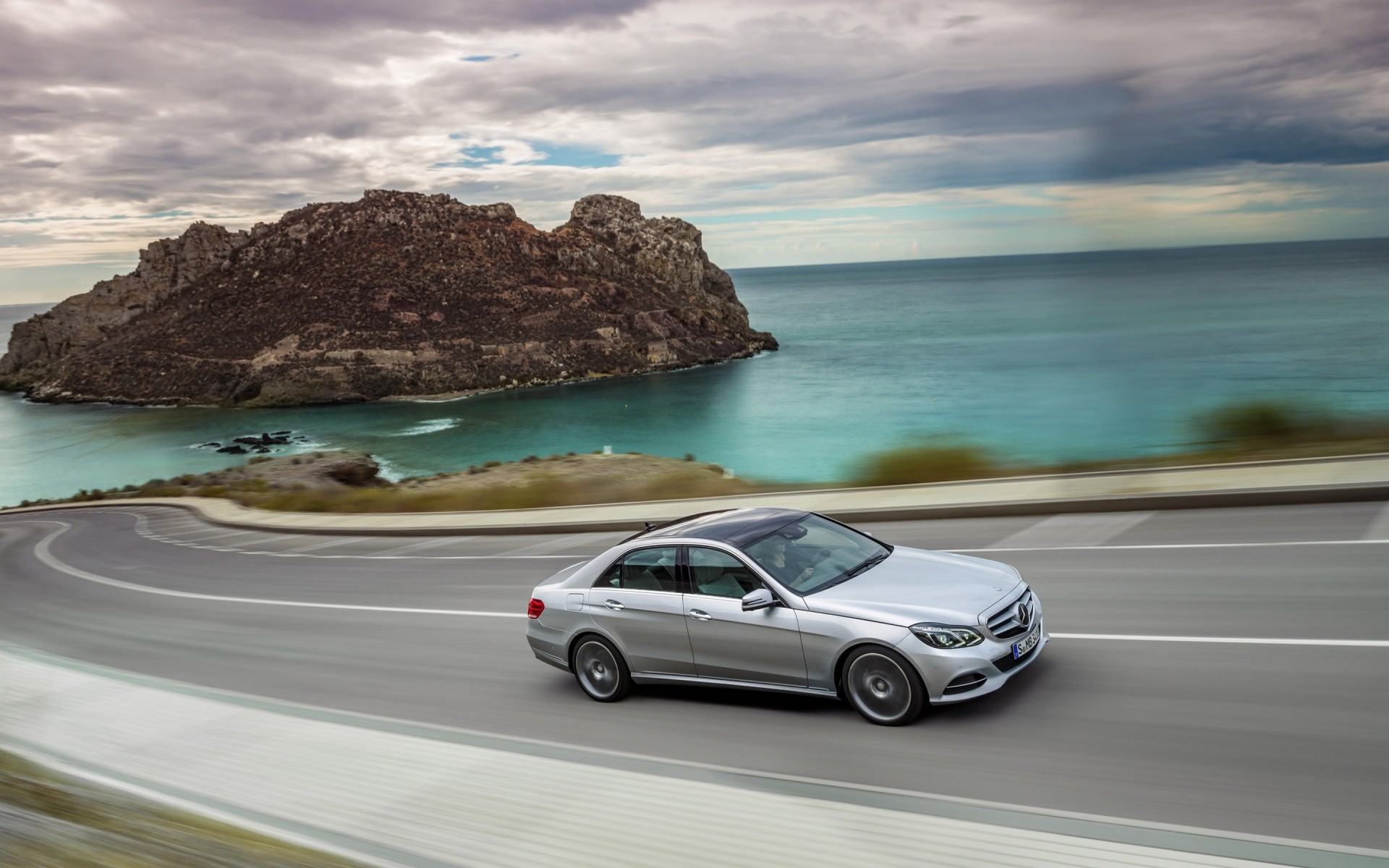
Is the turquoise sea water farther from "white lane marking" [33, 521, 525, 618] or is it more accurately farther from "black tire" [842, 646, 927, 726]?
"black tire" [842, 646, 927, 726]

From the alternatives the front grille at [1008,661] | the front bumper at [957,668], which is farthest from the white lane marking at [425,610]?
the front bumper at [957,668]

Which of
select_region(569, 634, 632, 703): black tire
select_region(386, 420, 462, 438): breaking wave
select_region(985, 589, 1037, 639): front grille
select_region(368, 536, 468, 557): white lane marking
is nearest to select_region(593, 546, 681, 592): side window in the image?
select_region(569, 634, 632, 703): black tire

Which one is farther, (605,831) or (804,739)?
(804,739)

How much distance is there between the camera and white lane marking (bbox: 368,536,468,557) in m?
19.6

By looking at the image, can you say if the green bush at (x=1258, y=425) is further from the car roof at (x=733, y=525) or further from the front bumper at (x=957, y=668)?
the front bumper at (x=957, y=668)

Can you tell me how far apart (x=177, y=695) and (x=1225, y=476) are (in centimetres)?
1290

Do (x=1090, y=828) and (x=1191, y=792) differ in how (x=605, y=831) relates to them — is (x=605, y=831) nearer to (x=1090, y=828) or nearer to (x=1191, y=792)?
(x=1090, y=828)

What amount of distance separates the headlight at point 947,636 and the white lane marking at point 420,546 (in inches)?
568

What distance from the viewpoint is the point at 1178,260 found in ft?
47.5

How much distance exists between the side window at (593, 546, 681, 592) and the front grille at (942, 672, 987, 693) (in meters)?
2.34

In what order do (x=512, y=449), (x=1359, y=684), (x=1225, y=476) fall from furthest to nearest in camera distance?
(x=512, y=449) < (x=1225, y=476) < (x=1359, y=684)

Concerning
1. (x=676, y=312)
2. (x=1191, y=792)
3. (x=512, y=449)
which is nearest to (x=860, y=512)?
(x=1191, y=792)

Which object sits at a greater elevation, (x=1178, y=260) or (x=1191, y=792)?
(x=1178, y=260)

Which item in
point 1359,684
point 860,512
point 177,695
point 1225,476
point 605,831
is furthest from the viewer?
point 860,512
